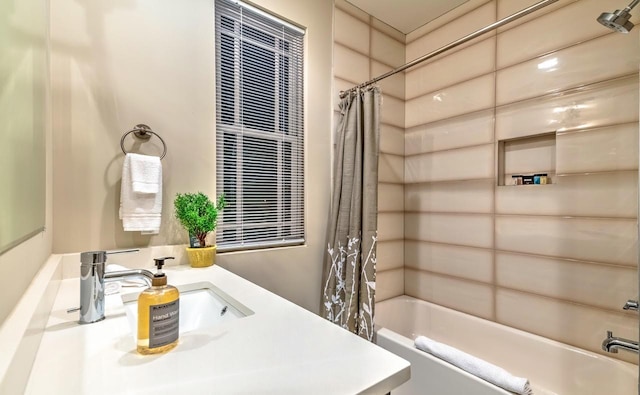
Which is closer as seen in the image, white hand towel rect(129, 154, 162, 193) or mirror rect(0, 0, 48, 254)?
mirror rect(0, 0, 48, 254)

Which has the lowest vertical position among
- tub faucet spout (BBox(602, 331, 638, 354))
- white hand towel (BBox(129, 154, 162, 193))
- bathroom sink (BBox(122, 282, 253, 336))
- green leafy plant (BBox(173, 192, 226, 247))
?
tub faucet spout (BBox(602, 331, 638, 354))

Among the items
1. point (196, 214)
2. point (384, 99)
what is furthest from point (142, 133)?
point (384, 99)

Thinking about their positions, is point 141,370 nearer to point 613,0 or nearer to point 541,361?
point 541,361

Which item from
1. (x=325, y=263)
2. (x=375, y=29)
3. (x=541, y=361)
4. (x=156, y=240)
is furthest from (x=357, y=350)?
(x=375, y=29)

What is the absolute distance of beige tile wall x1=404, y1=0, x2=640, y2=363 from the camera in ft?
4.87

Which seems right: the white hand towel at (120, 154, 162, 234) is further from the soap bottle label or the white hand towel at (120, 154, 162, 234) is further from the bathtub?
the bathtub

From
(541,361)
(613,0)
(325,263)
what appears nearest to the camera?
(613,0)

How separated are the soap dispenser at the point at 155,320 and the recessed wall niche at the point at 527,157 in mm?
A: 2088

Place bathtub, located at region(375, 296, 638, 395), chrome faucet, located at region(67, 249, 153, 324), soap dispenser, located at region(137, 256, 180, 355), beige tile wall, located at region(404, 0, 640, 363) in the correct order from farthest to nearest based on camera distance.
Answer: beige tile wall, located at region(404, 0, 640, 363) → bathtub, located at region(375, 296, 638, 395) → chrome faucet, located at region(67, 249, 153, 324) → soap dispenser, located at region(137, 256, 180, 355)

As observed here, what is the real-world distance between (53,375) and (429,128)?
2.47 metres

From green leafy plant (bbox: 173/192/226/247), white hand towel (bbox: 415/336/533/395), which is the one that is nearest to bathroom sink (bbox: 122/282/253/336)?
green leafy plant (bbox: 173/192/226/247)

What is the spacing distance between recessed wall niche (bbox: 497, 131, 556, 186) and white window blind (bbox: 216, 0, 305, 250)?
1.41m

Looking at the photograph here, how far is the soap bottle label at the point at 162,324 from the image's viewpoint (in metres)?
0.61

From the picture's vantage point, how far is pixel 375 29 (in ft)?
7.50
